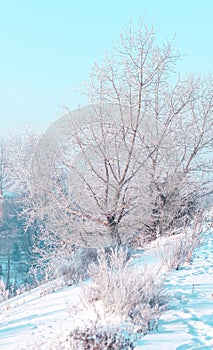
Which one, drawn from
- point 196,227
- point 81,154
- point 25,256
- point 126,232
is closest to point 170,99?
point 81,154

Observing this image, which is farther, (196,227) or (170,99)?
(170,99)

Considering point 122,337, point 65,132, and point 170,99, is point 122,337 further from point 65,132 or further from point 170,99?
point 170,99

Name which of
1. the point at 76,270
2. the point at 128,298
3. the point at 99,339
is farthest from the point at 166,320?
the point at 76,270

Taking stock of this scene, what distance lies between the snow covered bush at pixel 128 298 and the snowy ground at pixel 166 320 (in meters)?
0.13

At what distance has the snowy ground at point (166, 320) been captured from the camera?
11.4 ft

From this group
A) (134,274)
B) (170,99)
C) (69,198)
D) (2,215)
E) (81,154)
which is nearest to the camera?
(134,274)

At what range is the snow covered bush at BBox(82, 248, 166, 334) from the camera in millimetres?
3844

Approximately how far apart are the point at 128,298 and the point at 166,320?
1.41 feet

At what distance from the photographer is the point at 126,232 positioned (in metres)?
11.9

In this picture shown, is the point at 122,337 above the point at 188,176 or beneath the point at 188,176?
beneath

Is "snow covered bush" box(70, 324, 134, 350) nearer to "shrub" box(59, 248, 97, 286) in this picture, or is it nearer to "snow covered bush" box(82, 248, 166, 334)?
"snow covered bush" box(82, 248, 166, 334)

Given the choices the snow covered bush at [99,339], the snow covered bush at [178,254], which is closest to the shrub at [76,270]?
the snow covered bush at [178,254]

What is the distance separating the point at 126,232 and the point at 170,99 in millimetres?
4808

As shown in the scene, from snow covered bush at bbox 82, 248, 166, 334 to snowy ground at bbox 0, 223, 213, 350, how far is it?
13 centimetres
